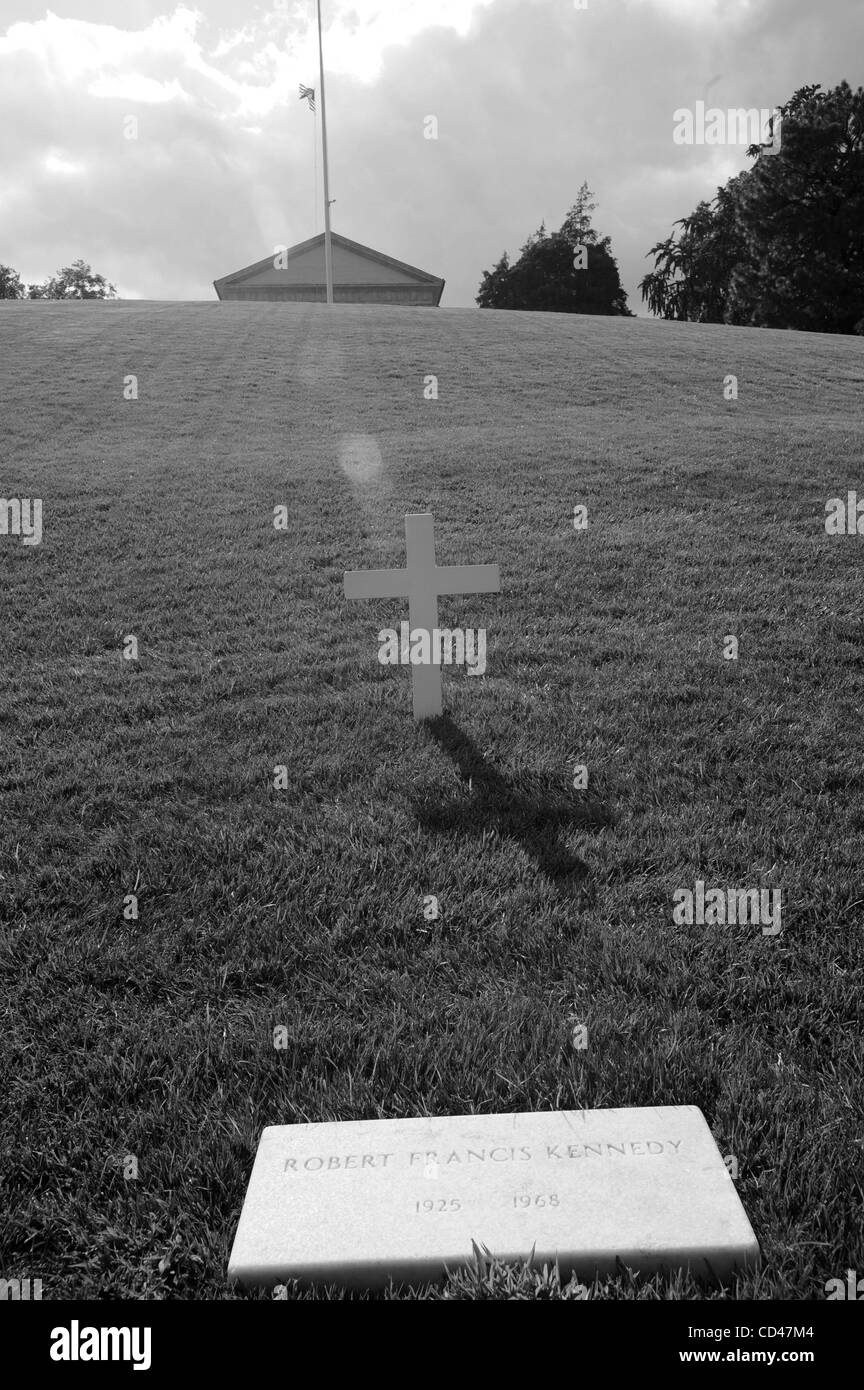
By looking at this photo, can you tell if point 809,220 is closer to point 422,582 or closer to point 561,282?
point 561,282

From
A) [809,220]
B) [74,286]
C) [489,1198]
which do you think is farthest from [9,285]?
[489,1198]

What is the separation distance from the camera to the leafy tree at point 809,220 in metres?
42.1

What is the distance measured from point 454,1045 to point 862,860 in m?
2.04

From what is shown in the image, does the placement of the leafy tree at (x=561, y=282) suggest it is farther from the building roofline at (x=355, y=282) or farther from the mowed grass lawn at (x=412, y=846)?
the mowed grass lawn at (x=412, y=846)

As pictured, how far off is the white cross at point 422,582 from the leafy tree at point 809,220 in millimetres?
43414

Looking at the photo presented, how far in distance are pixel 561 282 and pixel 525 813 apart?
60855 millimetres

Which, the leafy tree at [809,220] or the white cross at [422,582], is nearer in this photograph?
the white cross at [422,582]

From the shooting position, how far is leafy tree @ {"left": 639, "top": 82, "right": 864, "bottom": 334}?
4206cm

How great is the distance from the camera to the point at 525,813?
4.42 metres

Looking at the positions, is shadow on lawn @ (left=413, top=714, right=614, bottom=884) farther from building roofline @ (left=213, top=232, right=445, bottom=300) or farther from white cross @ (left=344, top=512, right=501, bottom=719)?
building roofline @ (left=213, top=232, right=445, bottom=300)

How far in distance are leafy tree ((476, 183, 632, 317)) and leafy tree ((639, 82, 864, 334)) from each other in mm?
13618

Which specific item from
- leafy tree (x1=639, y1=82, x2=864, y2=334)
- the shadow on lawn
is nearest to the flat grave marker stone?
the shadow on lawn

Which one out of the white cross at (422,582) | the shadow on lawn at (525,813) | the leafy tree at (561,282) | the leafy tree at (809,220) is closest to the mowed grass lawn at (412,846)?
the shadow on lawn at (525,813)

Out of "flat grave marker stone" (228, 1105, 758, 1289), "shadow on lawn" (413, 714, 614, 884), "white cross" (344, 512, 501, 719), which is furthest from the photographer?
"white cross" (344, 512, 501, 719)
